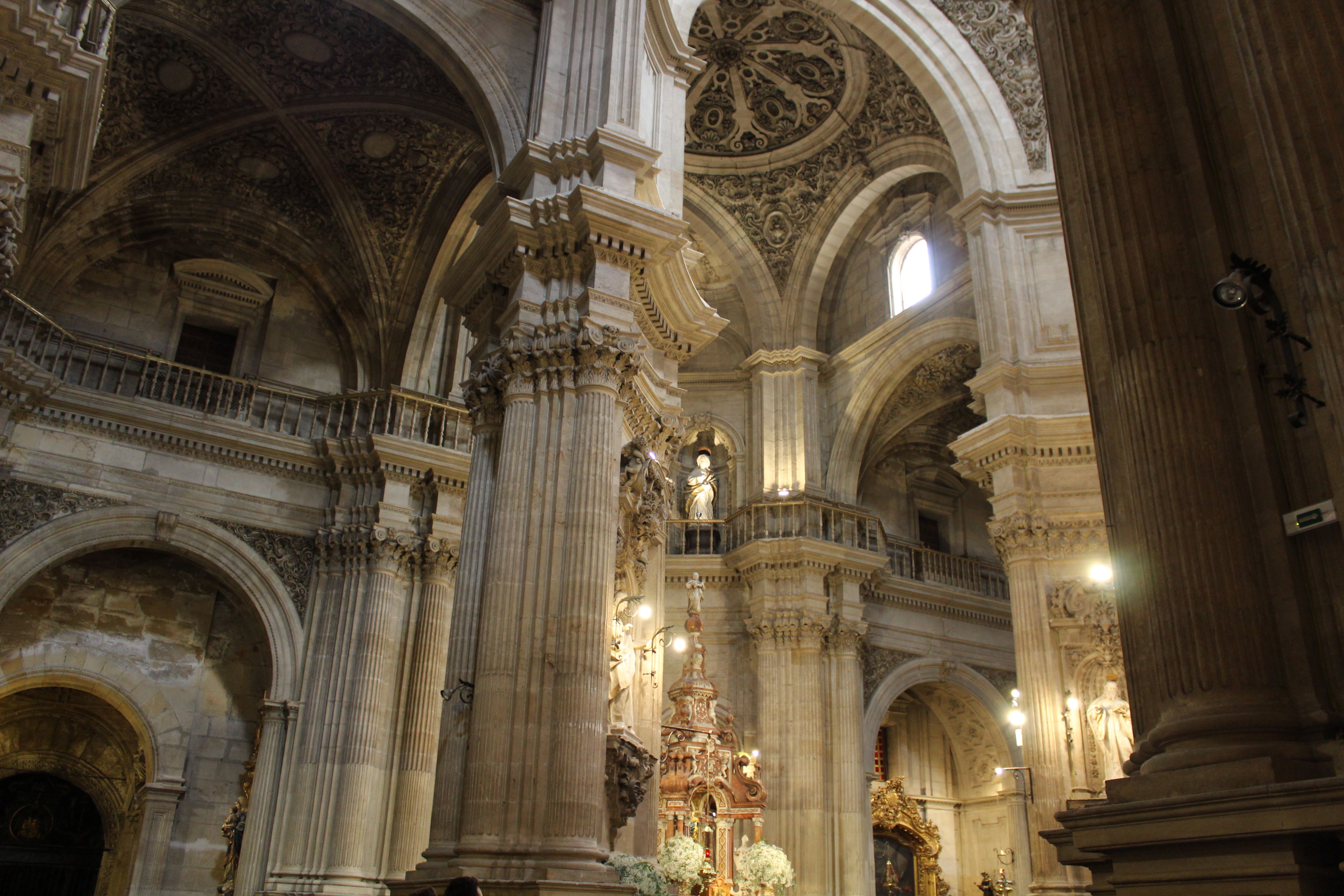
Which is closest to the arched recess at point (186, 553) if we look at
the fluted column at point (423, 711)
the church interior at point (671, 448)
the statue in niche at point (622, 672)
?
the church interior at point (671, 448)

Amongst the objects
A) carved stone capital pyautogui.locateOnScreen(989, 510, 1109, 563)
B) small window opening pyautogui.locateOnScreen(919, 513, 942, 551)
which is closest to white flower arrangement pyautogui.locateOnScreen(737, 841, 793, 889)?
carved stone capital pyautogui.locateOnScreen(989, 510, 1109, 563)

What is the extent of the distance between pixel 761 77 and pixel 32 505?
14808mm

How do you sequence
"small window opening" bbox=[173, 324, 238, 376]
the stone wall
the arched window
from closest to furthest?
the stone wall < "small window opening" bbox=[173, 324, 238, 376] < the arched window

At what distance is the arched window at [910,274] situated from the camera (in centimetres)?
2012

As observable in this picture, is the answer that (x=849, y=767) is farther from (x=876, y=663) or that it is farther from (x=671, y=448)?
(x=671, y=448)

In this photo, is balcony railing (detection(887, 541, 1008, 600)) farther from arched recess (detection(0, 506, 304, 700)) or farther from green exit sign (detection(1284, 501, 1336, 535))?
green exit sign (detection(1284, 501, 1336, 535))

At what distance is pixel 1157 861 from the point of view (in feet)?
13.8

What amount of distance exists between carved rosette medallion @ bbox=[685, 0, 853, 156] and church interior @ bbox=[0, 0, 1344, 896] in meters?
0.09

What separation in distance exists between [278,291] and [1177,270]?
16277mm

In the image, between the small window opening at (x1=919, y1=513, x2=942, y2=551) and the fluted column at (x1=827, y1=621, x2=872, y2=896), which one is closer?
the fluted column at (x1=827, y1=621, x2=872, y2=896)

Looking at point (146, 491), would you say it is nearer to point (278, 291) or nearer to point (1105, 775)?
point (278, 291)

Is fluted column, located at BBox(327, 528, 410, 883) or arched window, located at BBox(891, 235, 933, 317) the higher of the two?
arched window, located at BBox(891, 235, 933, 317)

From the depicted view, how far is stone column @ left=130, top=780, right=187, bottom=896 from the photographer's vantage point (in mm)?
14320

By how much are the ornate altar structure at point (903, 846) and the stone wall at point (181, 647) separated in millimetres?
12709
